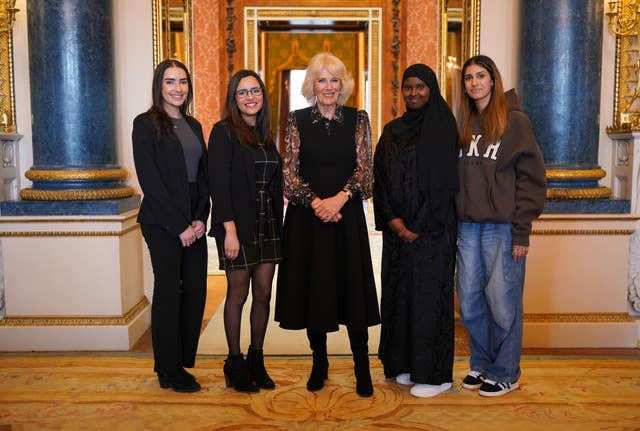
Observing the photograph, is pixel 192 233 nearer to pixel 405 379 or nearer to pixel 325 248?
pixel 325 248

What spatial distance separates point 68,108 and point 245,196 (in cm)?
171

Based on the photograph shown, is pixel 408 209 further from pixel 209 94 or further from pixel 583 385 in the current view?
pixel 209 94

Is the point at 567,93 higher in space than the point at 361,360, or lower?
higher

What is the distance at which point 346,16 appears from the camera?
9.54 meters

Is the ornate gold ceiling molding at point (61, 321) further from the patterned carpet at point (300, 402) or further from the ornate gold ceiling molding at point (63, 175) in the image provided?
the ornate gold ceiling molding at point (63, 175)

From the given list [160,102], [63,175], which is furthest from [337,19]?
[160,102]

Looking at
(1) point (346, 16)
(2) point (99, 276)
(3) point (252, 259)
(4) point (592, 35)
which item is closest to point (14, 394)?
(2) point (99, 276)

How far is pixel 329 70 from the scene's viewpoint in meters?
2.80

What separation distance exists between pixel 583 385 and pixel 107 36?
3.41 meters

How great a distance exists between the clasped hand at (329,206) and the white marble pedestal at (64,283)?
5.31 ft

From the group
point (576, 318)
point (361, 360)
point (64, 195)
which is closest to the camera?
point (361, 360)

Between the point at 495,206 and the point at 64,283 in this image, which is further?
the point at 64,283

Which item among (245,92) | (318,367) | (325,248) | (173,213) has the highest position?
(245,92)

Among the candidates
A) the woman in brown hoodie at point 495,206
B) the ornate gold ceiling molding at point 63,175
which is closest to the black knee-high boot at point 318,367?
the woman in brown hoodie at point 495,206
